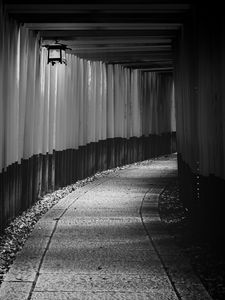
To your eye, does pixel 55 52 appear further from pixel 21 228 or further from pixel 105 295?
pixel 105 295

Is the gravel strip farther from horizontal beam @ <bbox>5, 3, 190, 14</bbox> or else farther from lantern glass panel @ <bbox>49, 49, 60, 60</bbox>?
horizontal beam @ <bbox>5, 3, 190, 14</bbox>

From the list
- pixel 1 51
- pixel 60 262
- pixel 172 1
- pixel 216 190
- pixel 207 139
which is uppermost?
pixel 172 1

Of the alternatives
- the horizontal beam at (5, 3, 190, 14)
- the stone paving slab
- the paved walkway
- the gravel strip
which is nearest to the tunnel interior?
the horizontal beam at (5, 3, 190, 14)

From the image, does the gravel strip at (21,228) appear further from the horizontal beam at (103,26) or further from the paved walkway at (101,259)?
the horizontal beam at (103,26)

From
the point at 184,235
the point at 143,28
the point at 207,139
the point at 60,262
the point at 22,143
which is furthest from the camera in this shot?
the point at 143,28

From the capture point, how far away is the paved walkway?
6285mm

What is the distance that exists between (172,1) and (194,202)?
3.18 m

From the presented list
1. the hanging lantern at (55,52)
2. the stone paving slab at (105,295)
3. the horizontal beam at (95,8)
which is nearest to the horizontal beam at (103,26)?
the hanging lantern at (55,52)

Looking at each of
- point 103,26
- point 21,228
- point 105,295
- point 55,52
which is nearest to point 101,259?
point 105,295

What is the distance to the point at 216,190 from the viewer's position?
827cm

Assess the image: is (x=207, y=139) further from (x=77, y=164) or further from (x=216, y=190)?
(x=77, y=164)

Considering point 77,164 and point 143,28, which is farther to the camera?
point 77,164

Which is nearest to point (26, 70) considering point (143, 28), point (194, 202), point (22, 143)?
point (22, 143)

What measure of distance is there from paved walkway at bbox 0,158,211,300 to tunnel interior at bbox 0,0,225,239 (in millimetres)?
796
